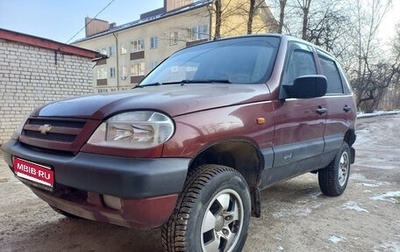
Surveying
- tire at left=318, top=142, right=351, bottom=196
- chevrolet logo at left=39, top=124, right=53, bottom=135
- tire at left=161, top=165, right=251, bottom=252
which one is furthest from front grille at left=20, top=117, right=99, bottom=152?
tire at left=318, top=142, right=351, bottom=196

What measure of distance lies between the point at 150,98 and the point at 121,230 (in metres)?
1.53

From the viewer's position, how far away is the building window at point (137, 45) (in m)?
31.1

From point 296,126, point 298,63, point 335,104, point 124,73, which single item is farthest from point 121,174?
point 124,73

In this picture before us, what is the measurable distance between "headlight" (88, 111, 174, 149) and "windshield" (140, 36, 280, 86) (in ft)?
3.38

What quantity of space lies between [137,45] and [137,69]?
238 centimetres

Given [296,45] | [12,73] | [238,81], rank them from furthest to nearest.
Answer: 1. [12,73]
2. [296,45]
3. [238,81]

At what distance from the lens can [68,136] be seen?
1.96 meters

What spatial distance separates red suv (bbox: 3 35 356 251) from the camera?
1.75 meters

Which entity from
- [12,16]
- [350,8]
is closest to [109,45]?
[12,16]

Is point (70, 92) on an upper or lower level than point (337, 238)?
upper

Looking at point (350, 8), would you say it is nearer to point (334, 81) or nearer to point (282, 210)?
point (334, 81)

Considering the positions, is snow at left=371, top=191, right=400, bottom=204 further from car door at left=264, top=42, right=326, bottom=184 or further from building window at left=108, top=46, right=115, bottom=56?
building window at left=108, top=46, right=115, bottom=56

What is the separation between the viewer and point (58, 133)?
2.02m

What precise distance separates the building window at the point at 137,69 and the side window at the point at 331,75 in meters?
28.5
